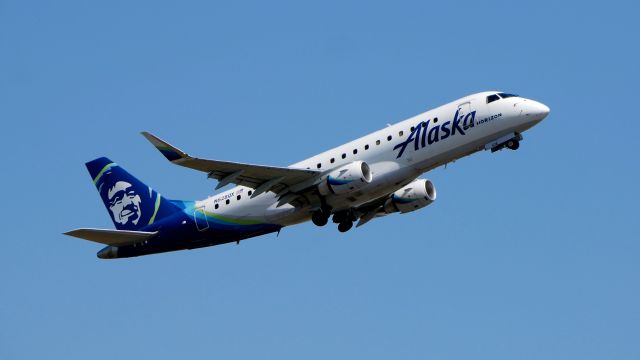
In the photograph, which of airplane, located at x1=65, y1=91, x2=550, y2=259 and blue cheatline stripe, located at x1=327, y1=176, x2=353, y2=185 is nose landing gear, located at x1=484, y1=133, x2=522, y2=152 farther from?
blue cheatline stripe, located at x1=327, y1=176, x2=353, y2=185

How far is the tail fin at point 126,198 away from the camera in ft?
182

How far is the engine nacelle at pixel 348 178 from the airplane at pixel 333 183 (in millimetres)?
43

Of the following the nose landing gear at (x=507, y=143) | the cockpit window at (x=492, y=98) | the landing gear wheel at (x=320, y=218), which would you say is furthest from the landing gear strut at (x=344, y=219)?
the cockpit window at (x=492, y=98)

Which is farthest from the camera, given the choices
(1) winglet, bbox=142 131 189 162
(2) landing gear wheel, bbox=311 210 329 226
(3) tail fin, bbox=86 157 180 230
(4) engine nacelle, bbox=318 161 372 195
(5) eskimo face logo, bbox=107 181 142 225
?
(5) eskimo face logo, bbox=107 181 142 225

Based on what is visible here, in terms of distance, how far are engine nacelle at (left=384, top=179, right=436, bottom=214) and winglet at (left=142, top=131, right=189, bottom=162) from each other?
39.3 ft

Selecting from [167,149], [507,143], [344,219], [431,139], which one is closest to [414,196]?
[344,219]

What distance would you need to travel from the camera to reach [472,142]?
4941 centimetres

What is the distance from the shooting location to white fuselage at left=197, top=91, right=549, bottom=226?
49312mm

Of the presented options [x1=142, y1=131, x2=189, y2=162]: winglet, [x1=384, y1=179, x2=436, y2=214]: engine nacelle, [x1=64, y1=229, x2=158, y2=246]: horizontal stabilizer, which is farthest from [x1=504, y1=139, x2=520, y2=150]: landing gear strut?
[x1=64, y1=229, x2=158, y2=246]: horizontal stabilizer

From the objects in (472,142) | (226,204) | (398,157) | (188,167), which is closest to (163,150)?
(188,167)

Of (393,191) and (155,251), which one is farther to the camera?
(155,251)

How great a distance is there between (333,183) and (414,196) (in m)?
5.95

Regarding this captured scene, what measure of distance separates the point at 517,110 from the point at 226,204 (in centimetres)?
1423

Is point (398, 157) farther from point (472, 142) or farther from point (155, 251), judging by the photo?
point (155, 251)
